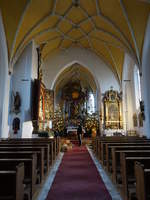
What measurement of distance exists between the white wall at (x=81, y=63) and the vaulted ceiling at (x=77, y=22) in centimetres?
279

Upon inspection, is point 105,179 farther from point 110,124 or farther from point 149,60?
point 110,124

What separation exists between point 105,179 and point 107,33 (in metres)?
11.9

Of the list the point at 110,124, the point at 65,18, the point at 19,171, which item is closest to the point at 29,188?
the point at 19,171

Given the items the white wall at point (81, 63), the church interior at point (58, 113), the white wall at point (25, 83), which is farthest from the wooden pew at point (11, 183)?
the white wall at point (81, 63)

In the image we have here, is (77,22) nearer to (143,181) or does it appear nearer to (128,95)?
(128,95)

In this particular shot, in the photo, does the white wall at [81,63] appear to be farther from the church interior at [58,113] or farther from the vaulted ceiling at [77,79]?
the vaulted ceiling at [77,79]

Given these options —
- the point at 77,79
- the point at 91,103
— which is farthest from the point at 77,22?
the point at 91,103

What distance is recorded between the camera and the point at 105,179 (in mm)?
5086

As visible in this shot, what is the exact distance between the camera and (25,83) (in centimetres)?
1411

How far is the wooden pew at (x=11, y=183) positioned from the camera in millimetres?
2484

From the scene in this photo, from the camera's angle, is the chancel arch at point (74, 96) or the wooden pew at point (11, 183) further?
the chancel arch at point (74, 96)

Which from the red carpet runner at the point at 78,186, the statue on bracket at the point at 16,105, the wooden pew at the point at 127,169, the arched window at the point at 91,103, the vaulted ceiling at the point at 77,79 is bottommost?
the red carpet runner at the point at 78,186

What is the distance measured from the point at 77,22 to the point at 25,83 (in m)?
6.18

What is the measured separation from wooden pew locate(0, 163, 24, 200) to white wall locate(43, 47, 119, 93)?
55.4 ft
